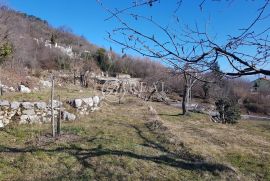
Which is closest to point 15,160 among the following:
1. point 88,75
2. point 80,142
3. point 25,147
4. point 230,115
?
point 25,147

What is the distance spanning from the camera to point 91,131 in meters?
8.40

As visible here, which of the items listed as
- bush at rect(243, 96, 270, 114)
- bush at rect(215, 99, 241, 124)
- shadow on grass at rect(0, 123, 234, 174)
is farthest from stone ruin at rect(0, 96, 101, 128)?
bush at rect(243, 96, 270, 114)

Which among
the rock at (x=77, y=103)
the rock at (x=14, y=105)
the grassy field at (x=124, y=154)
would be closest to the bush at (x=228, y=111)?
the grassy field at (x=124, y=154)

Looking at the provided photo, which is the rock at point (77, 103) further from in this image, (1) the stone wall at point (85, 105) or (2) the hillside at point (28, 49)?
(2) the hillside at point (28, 49)

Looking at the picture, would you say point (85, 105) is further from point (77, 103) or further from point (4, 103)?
point (4, 103)

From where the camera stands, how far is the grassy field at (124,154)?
5434mm

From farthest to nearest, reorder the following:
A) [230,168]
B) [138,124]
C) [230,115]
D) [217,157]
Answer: [230,115] → [138,124] → [217,157] → [230,168]

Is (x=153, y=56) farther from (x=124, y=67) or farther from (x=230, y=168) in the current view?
(x=124, y=67)

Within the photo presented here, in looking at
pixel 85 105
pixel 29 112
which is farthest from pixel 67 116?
pixel 85 105

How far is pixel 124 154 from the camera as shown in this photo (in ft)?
21.1

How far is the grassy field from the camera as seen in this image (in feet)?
17.8

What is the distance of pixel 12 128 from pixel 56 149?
94.4 inches

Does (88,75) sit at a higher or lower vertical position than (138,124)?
higher

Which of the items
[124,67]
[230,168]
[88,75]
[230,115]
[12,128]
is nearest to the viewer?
[230,168]
